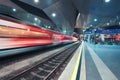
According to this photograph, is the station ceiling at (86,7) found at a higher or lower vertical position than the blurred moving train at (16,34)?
higher

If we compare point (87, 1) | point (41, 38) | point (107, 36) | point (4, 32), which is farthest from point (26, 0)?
point (107, 36)

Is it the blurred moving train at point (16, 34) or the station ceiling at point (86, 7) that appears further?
the station ceiling at point (86, 7)

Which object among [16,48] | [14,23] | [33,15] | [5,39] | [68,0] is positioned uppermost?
[68,0]

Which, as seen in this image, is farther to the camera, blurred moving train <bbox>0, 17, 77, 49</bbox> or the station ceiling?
the station ceiling

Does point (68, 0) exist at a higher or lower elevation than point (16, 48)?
higher

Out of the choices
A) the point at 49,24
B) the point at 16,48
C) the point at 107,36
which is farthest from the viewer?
the point at 107,36

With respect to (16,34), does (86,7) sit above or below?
above

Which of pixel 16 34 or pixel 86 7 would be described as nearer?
pixel 16 34

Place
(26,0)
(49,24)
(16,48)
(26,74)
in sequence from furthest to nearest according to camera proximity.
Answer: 1. (49,24)
2. (26,0)
3. (16,48)
4. (26,74)

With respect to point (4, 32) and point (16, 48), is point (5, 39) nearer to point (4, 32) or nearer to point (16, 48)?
point (4, 32)

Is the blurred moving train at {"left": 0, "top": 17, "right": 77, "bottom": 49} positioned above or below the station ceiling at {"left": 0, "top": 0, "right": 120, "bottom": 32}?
below

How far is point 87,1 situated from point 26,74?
384 inches

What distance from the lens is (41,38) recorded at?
551 inches

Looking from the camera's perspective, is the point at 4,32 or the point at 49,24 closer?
the point at 4,32
